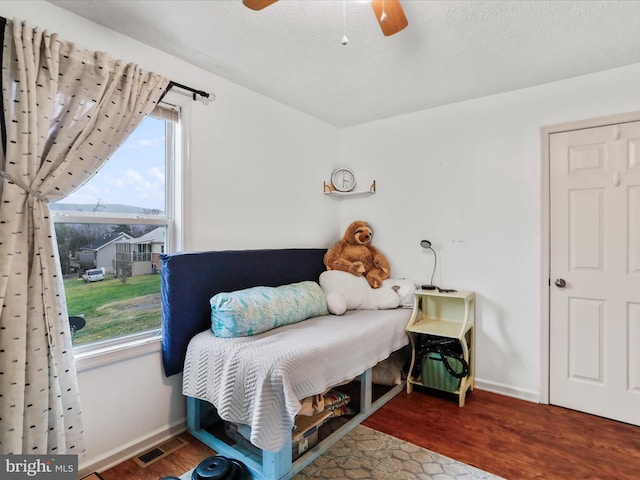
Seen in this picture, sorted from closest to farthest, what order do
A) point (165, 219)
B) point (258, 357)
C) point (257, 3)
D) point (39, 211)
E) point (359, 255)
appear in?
point (257, 3) → point (39, 211) → point (258, 357) → point (165, 219) → point (359, 255)

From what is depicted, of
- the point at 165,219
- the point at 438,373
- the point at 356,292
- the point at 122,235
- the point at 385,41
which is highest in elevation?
the point at 385,41

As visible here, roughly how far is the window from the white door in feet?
9.16

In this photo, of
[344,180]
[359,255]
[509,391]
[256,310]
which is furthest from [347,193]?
[509,391]

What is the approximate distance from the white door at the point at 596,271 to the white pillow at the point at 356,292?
1.22 meters

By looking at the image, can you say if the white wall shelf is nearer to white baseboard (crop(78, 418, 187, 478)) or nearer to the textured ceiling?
the textured ceiling

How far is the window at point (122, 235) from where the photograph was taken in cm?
186

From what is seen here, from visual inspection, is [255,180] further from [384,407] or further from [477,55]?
[384,407]

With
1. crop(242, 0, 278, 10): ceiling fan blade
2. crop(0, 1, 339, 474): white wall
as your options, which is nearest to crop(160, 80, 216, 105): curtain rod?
crop(0, 1, 339, 474): white wall

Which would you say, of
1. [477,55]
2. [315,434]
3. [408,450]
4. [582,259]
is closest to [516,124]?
[477,55]

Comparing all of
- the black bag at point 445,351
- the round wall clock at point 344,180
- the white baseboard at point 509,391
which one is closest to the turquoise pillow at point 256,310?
the black bag at point 445,351

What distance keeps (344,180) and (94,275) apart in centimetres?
237

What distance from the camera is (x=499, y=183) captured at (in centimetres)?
277

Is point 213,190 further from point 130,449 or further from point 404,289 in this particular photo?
point 404,289

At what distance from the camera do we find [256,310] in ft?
6.77
